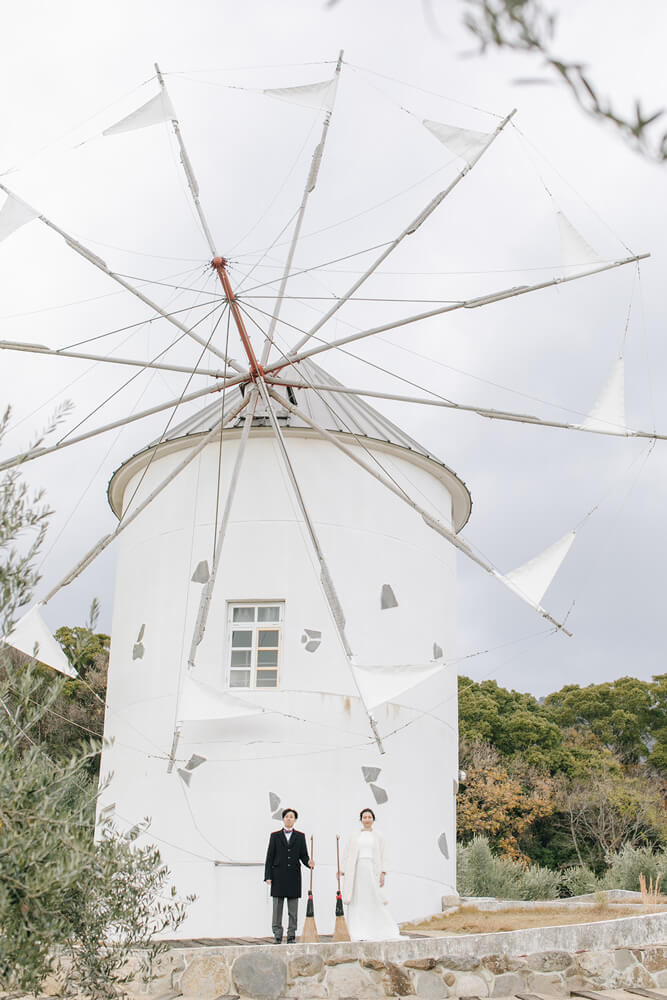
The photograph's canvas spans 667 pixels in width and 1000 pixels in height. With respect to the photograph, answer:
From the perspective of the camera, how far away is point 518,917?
39.8ft

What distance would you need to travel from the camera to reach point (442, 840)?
13664 millimetres

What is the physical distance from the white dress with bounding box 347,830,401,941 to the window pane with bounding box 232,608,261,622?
150 inches

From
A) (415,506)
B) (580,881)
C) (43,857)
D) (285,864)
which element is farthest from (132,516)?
(580,881)

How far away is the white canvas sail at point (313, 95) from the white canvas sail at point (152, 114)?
1361mm

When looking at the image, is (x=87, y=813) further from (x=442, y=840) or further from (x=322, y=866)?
(x=442, y=840)

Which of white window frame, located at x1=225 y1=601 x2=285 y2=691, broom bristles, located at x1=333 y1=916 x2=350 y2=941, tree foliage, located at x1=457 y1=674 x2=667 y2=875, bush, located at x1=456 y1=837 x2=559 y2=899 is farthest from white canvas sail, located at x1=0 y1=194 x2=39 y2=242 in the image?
tree foliage, located at x1=457 y1=674 x2=667 y2=875

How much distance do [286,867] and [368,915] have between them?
95 centimetres

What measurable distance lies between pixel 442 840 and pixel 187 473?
235 inches

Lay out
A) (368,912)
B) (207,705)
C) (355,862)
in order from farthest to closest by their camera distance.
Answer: (207,705), (355,862), (368,912)

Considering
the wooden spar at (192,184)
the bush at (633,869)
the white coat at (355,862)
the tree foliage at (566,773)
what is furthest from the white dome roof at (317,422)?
the tree foliage at (566,773)

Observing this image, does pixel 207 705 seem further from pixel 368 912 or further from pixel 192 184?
pixel 192 184

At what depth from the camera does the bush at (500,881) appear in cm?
1711

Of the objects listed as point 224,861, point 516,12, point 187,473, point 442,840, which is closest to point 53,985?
point 224,861

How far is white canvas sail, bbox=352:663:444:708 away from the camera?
12.2 meters
